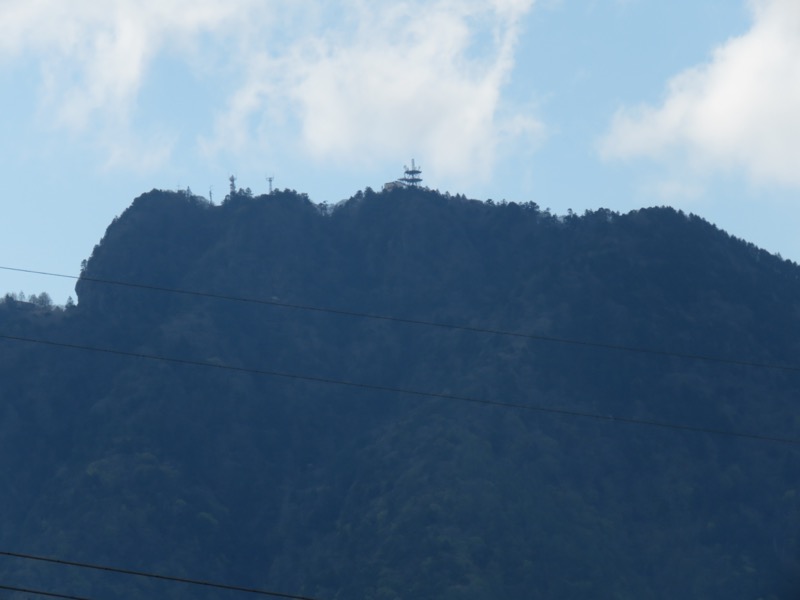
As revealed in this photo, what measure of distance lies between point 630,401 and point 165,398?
45.2m

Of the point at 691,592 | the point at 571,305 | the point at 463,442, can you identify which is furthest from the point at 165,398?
the point at 691,592

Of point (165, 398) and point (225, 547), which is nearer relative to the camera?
point (225, 547)

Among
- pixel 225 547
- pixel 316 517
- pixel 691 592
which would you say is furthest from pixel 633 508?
pixel 225 547

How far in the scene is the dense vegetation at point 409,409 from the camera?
10050 cm

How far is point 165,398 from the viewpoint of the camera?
12125 centimetres

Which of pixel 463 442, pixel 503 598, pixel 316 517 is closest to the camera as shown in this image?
pixel 503 598

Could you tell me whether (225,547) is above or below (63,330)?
below

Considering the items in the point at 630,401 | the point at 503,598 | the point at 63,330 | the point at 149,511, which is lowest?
the point at 503,598

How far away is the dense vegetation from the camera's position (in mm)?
100500

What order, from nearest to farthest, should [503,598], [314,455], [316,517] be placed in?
[503,598] → [316,517] → [314,455]

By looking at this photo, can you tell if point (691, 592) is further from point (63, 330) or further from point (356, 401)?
point (63, 330)

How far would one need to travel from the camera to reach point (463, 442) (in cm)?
10600

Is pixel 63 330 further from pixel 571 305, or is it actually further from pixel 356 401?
pixel 571 305

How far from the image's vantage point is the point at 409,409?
123250mm
